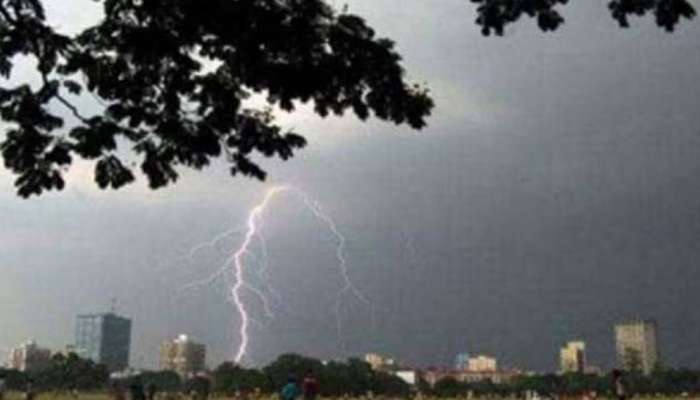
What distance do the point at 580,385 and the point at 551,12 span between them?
168 m

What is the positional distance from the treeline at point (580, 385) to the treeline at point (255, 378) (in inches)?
350

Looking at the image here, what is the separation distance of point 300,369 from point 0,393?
119m

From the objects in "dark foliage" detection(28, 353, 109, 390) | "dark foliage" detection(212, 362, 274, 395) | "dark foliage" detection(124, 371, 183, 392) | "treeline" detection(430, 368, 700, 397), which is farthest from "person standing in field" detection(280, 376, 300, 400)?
"dark foliage" detection(124, 371, 183, 392)

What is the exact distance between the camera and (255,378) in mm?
142750

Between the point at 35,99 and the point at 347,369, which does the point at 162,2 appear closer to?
the point at 35,99

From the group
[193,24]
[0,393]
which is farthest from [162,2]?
[0,393]

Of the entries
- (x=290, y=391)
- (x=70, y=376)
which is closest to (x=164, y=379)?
(x=70, y=376)

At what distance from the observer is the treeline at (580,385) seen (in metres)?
162

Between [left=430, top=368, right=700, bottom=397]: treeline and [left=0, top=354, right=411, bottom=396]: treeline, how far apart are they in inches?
350

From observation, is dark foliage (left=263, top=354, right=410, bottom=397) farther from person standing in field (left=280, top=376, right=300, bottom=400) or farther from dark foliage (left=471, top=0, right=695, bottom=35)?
dark foliage (left=471, top=0, right=695, bottom=35)

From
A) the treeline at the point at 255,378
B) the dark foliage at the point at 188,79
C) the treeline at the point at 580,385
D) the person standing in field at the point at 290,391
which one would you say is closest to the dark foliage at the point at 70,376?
the treeline at the point at 255,378

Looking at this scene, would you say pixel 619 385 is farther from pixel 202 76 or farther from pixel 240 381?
pixel 240 381

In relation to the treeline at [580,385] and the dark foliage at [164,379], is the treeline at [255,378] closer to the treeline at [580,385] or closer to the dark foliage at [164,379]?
Answer: the dark foliage at [164,379]

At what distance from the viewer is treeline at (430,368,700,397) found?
532 feet
